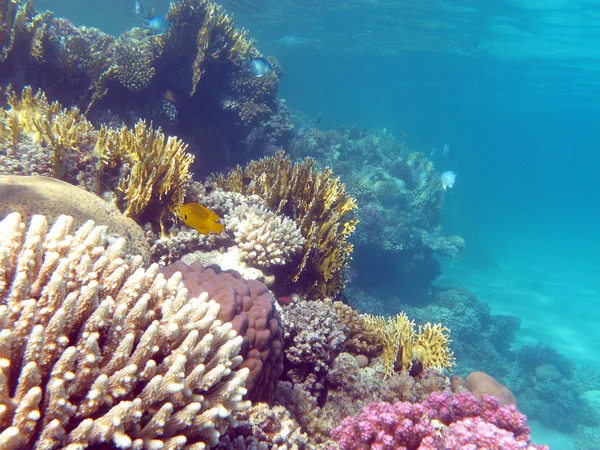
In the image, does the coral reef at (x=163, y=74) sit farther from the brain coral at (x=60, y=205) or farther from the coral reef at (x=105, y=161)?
the brain coral at (x=60, y=205)

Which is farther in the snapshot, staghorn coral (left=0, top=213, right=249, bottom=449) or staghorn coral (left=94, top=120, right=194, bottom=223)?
staghorn coral (left=94, top=120, right=194, bottom=223)

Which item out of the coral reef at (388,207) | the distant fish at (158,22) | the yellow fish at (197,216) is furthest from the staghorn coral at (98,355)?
the coral reef at (388,207)

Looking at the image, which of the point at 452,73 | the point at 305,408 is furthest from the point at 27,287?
the point at 452,73

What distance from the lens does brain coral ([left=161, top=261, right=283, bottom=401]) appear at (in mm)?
3071

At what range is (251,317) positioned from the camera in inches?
131

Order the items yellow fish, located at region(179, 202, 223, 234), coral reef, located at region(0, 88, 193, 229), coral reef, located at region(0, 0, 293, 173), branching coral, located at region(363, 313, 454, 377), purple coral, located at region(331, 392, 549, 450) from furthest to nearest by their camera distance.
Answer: coral reef, located at region(0, 0, 293, 173) < branching coral, located at region(363, 313, 454, 377) < coral reef, located at region(0, 88, 193, 229) < yellow fish, located at region(179, 202, 223, 234) < purple coral, located at region(331, 392, 549, 450)

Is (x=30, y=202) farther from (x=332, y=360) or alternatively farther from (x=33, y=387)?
(x=332, y=360)

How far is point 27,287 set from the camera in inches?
76.6

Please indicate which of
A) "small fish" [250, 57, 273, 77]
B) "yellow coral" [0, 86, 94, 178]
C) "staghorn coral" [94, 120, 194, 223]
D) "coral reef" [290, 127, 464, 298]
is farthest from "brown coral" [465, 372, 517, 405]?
"coral reef" [290, 127, 464, 298]

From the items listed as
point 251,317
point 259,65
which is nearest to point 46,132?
point 251,317

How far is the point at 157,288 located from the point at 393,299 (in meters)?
17.4

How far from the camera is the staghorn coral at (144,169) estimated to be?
502 centimetres

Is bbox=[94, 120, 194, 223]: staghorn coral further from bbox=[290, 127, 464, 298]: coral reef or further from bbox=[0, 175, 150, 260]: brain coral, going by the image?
bbox=[290, 127, 464, 298]: coral reef

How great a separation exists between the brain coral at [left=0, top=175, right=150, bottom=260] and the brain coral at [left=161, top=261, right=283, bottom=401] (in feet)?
3.06
